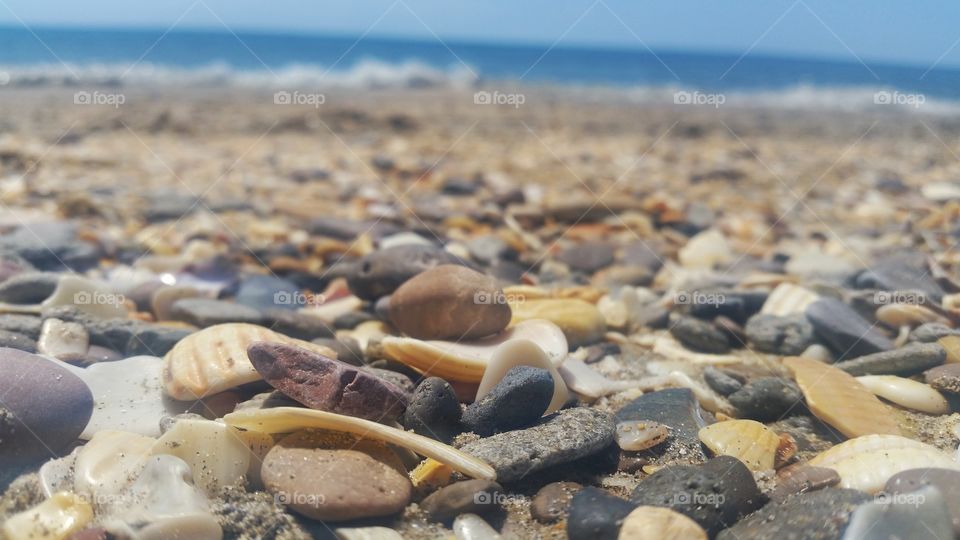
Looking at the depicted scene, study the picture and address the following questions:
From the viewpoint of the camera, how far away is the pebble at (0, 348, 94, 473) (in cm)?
208

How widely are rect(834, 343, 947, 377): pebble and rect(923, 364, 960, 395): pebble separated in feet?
0.19

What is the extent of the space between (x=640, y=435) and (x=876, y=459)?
24.7 inches

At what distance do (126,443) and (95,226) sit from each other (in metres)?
3.51

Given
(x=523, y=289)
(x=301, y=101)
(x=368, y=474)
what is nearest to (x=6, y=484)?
(x=368, y=474)

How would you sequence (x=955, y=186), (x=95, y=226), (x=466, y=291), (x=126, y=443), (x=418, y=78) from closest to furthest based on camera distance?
1. (x=126, y=443)
2. (x=466, y=291)
3. (x=95, y=226)
4. (x=955, y=186)
5. (x=418, y=78)

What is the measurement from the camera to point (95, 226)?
5160 millimetres

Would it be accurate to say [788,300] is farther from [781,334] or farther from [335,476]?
[335,476]

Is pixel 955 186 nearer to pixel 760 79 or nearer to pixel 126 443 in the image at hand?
pixel 126 443

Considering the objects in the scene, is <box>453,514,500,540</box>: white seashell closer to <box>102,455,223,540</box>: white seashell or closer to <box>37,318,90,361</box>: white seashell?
<box>102,455,223,540</box>: white seashell

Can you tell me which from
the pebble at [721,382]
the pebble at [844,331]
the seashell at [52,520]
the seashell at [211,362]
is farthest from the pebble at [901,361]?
the seashell at [52,520]

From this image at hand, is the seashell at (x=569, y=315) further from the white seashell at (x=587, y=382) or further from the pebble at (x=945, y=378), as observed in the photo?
the pebble at (x=945, y=378)

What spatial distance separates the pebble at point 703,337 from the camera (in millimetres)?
3320

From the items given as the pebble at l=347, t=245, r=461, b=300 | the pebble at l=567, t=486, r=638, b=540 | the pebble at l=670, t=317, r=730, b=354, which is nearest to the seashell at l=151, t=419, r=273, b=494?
the pebble at l=567, t=486, r=638, b=540

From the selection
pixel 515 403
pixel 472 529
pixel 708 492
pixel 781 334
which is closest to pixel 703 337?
pixel 781 334
